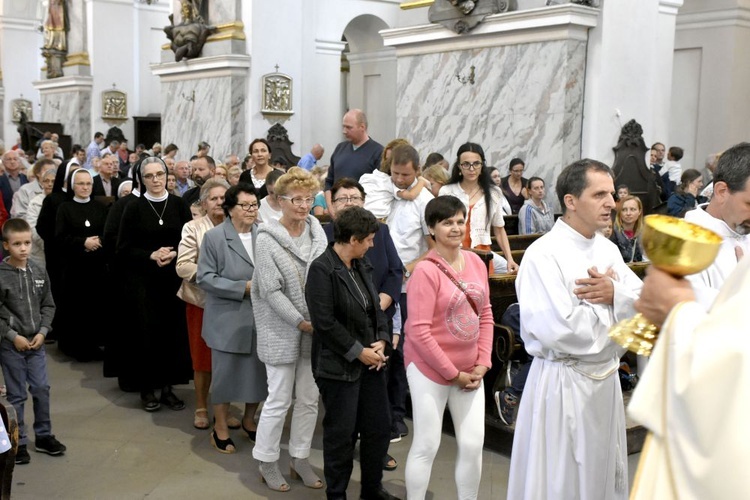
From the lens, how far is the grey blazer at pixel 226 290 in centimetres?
530

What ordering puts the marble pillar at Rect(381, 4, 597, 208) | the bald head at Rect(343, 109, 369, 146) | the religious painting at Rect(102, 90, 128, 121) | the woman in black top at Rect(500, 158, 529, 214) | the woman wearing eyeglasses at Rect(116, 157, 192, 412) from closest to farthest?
1. the woman wearing eyeglasses at Rect(116, 157, 192, 412)
2. the bald head at Rect(343, 109, 369, 146)
3. the marble pillar at Rect(381, 4, 597, 208)
4. the woman in black top at Rect(500, 158, 529, 214)
5. the religious painting at Rect(102, 90, 128, 121)

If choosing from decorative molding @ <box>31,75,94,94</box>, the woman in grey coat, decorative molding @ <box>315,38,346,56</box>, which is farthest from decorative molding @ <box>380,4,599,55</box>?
decorative molding @ <box>31,75,94,94</box>

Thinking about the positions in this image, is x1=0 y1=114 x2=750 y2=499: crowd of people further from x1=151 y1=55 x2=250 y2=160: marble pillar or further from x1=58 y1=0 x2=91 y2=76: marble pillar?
x1=58 y1=0 x2=91 y2=76: marble pillar

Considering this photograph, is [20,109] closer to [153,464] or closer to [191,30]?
[191,30]

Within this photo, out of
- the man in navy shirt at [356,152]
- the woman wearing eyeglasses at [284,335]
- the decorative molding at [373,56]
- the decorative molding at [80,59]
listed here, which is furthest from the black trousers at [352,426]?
the decorative molding at [80,59]

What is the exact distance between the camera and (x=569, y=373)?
3525 mm

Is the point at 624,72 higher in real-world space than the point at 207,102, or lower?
higher

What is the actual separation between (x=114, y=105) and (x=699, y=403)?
21.9 m

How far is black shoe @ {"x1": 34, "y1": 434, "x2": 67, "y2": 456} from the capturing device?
529cm

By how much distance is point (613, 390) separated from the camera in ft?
11.8

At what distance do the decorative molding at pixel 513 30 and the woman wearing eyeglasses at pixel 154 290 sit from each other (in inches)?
207

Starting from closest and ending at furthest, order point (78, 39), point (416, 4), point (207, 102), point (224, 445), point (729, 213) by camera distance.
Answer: point (729, 213) → point (224, 445) → point (416, 4) → point (207, 102) → point (78, 39)

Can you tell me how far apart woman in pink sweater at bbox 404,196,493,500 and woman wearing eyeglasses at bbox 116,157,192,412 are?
105 inches

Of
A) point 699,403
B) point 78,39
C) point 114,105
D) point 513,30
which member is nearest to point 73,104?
point 114,105
